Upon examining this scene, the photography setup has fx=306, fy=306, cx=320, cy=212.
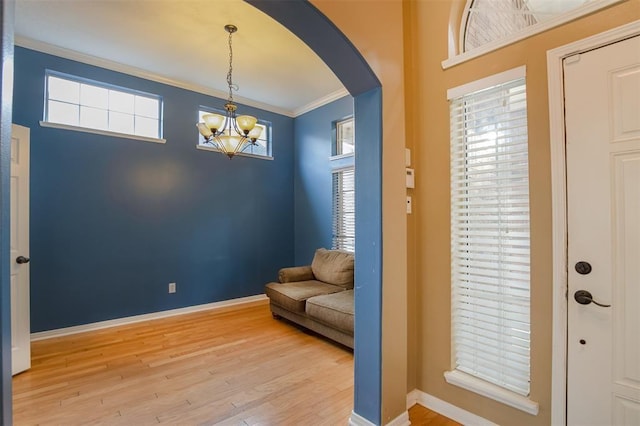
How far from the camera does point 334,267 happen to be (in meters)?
4.12

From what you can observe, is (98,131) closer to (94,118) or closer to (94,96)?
(94,118)

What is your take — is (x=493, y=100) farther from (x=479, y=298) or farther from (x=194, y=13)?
(x=194, y=13)

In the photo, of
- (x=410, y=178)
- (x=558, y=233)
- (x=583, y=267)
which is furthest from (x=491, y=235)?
(x=410, y=178)

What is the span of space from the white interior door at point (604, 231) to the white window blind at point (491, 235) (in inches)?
8.6

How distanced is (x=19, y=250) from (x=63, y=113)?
1.73 m

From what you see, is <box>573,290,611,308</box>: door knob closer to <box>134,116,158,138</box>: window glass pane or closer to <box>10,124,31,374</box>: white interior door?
<box>10,124,31,374</box>: white interior door

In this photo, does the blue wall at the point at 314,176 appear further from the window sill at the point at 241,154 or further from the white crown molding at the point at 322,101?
the window sill at the point at 241,154

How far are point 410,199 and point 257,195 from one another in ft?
10.9

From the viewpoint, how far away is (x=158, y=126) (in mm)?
4188

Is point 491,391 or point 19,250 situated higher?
point 19,250

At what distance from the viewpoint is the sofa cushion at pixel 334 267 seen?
3.97m

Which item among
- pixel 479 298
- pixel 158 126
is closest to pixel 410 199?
pixel 479 298

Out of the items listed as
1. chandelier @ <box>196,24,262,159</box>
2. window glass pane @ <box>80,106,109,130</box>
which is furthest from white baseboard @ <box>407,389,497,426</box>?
window glass pane @ <box>80,106,109,130</box>

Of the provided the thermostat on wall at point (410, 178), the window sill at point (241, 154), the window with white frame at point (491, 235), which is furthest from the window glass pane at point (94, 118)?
the window with white frame at point (491, 235)
